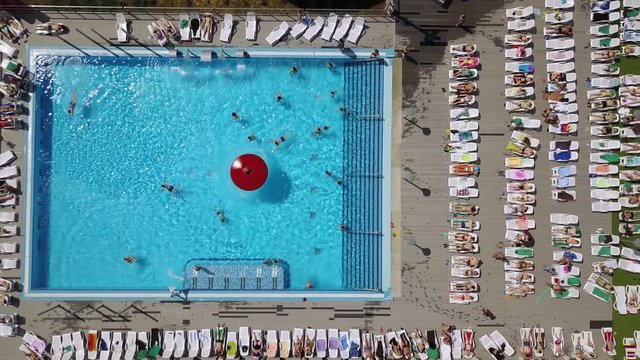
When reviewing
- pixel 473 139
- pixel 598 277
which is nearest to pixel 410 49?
pixel 473 139

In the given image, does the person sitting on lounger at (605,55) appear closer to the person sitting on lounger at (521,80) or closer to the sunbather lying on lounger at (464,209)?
the person sitting on lounger at (521,80)

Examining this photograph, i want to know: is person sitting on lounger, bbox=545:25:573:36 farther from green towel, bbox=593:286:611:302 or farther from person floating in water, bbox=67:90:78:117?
person floating in water, bbox=67:90:78:117

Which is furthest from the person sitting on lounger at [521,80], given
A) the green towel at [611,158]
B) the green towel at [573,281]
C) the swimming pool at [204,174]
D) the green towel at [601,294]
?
the green towel at [601,294]

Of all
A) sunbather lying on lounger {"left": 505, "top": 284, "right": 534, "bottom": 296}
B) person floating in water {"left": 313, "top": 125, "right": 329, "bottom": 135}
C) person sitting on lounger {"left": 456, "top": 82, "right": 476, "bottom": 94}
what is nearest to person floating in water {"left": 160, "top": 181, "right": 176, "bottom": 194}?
person floating in water {"left": 313, "top": 125, "right": 329, "bottom": 135}

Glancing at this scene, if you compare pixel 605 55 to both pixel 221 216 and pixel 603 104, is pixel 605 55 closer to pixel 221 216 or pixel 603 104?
pixel 603 104

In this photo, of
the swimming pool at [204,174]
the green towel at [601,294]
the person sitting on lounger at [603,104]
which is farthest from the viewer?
the person sitting on lounger at [603,104]

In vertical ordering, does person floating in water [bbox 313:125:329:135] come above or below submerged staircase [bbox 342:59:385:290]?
above
